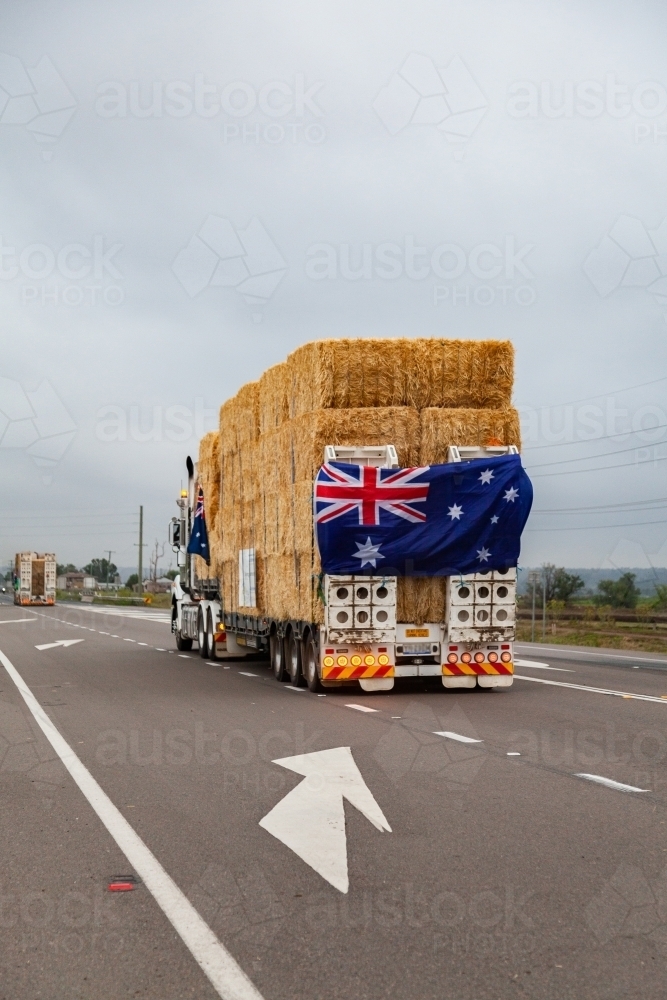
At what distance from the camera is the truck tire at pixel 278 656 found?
18.4 metres

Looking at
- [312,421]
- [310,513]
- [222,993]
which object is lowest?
[222,993]

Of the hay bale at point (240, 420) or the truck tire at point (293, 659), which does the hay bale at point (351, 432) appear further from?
the hay bale at point (240, 420)

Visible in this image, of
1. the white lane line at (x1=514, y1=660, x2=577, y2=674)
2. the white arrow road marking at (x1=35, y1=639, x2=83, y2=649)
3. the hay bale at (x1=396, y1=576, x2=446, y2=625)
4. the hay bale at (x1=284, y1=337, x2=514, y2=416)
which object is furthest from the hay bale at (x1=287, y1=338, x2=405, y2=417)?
the white arrow road marking at (x1=35, y1=639, x2=83, y2=649)

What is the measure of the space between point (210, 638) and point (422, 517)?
9.65 metres

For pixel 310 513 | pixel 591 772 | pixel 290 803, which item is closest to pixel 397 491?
pixel 310 513

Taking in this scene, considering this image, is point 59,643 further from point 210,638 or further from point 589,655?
point 589,655

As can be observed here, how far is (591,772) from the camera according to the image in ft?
30.1

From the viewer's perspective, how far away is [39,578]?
274 feet

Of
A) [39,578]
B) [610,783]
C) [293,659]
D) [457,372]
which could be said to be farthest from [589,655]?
[39,578]

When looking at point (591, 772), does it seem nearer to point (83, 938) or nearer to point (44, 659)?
point (83, 938)

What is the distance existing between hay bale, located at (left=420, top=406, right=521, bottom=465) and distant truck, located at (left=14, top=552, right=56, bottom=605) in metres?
70.5

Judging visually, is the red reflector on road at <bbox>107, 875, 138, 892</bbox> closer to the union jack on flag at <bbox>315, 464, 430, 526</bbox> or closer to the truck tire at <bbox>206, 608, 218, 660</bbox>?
the union jack on flag at <bbox>315, 464, 430, 526</bbox>

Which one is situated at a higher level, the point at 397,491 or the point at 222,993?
the point at 397,491

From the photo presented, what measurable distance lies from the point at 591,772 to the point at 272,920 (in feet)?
14.7
